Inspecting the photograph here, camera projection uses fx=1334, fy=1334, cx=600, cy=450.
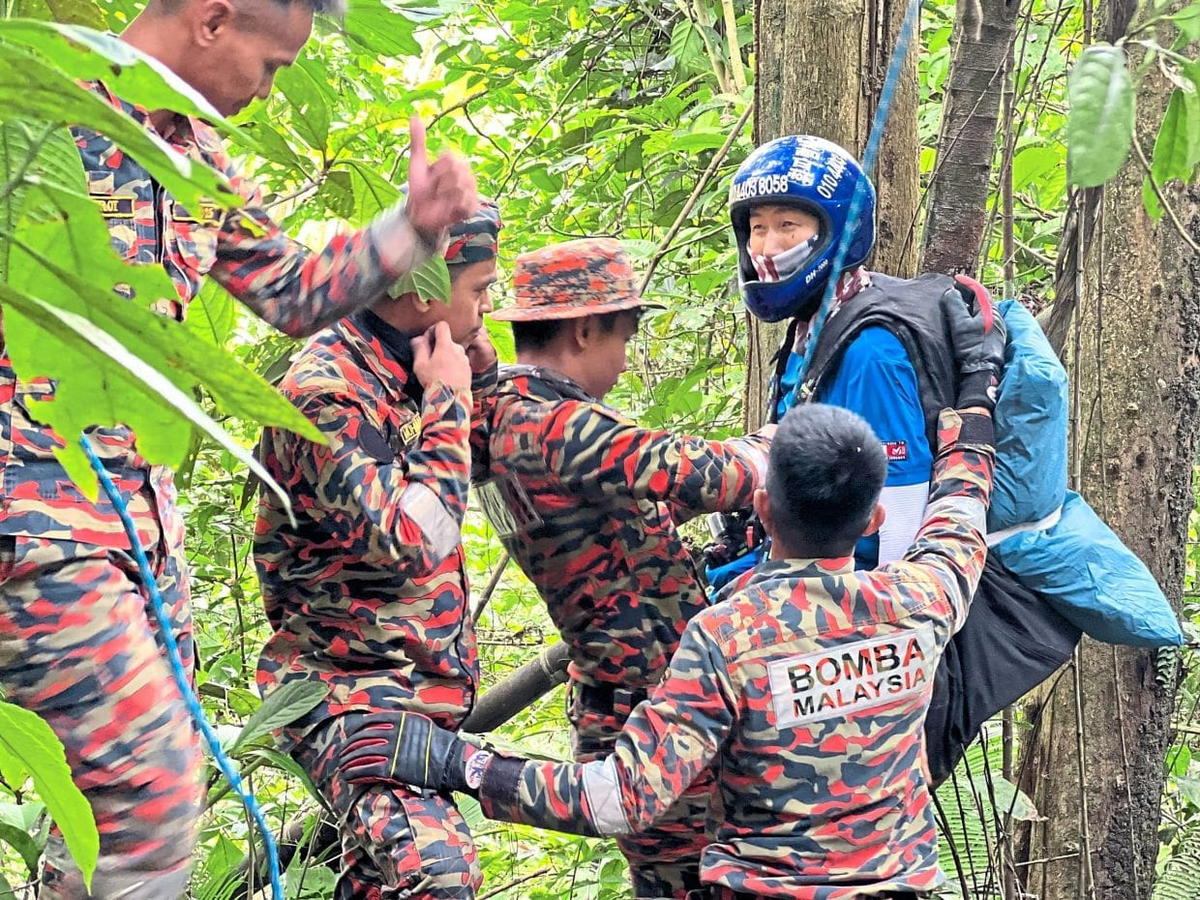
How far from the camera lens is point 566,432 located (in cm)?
271

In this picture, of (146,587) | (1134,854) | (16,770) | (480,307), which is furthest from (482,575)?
(16,770)

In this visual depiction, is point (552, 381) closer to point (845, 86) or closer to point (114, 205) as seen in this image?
point (845, 86)

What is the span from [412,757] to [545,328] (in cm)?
98

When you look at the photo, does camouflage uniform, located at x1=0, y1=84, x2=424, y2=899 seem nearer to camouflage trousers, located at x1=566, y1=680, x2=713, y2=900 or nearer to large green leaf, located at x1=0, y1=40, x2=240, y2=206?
camouflage trousers, located at x1=566, y1=680, x2=713, y2=900

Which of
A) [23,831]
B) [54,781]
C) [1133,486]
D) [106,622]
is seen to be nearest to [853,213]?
[106,622]

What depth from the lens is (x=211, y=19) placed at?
2082 mm

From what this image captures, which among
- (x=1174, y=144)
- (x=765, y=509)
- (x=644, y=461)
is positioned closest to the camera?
(x=1174, y=144)

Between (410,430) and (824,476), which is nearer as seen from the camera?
(824,476)

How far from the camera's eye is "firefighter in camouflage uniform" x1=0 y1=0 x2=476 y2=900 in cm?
195

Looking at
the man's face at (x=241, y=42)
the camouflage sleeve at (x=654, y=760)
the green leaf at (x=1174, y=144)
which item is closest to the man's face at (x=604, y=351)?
the camouflage sleeve at (x=654, y=760)

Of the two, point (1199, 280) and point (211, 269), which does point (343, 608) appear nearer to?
point (211, 269)

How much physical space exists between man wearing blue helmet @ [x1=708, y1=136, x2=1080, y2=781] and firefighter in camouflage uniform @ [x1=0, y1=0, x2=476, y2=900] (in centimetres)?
80

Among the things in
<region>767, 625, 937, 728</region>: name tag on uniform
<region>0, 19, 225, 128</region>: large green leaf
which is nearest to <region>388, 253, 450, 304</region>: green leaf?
<region>767, 625, 937, 728</region>: name tag on uniform

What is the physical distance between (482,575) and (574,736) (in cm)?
478
